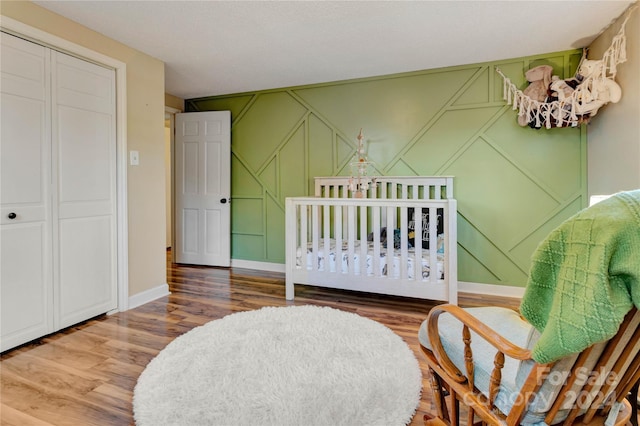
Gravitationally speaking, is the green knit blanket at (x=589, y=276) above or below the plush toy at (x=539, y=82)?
below

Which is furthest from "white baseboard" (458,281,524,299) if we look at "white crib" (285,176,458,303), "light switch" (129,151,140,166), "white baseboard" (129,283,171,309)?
"light switch" (129,151,140,166)

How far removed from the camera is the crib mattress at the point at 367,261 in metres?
2.50

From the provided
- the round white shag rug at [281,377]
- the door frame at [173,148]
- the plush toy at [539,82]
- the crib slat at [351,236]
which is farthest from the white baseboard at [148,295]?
the plush toy at [539,82]

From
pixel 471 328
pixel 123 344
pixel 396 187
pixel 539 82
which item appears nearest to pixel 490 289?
pixel 396 187

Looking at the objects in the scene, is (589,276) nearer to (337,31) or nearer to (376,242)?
(376,242)

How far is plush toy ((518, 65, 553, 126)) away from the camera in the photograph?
274cm

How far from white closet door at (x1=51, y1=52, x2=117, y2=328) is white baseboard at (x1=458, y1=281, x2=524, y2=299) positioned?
10.3 feet

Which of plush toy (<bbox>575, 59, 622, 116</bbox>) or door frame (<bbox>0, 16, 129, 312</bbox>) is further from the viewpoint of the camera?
door frame (<bbox>0, 16, 129, 312</bbox>)

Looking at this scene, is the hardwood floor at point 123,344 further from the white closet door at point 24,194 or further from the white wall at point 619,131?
the white wall at point 619,131

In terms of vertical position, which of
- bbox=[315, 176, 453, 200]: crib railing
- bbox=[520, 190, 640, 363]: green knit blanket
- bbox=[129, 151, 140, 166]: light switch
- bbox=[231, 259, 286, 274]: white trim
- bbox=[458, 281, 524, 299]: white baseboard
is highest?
bbox=[129, 151, 140, 166]: light switch

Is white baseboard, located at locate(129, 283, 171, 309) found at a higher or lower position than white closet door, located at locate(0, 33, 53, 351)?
lower

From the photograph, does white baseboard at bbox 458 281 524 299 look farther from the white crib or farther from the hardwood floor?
the white crib

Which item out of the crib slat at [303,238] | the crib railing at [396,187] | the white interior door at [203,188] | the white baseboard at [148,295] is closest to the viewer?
the white baseboard at [148,295]

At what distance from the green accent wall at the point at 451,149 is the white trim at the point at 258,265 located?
64 mm
